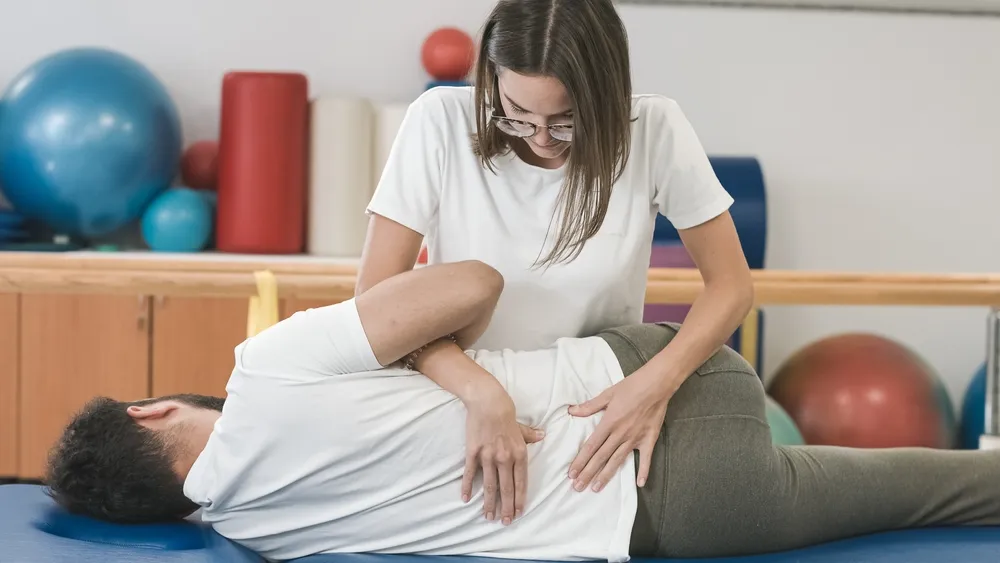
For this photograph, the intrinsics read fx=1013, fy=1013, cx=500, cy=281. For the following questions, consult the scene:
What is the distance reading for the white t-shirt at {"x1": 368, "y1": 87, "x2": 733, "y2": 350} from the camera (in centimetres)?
173

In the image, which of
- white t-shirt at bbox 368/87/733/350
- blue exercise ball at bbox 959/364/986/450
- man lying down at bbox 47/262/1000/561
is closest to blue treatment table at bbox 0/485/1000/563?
man lying down at bbox 47/262/1000/561

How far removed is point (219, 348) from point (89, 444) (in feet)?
5.48

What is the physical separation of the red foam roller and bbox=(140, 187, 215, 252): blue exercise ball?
79 mm

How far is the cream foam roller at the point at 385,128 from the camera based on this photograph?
3719mm

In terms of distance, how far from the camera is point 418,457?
1478 mm

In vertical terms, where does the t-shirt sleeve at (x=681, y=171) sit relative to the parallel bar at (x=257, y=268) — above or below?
above

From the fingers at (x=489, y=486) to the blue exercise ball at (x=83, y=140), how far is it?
2.40m

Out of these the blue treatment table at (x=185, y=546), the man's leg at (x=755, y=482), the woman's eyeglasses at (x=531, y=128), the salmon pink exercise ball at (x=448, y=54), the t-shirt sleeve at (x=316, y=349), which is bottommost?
the blue treatment table at (x=185, y=546)

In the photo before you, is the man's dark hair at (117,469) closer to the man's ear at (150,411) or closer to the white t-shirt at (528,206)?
the man's ear at (150,411)

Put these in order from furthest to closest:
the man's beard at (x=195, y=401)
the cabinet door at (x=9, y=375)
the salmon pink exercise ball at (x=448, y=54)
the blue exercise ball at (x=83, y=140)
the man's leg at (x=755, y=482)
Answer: the salmon pink exercise ball at (x=448, y=54) < the blue exercise ball at (x=83, y=140) < the cabinet door at (x=9, y=375) < the man's beard at (x=195, y=401) < the man's leg at (x=755, y=482)

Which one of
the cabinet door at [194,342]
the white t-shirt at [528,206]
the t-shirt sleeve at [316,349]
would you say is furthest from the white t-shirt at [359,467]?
the cabinet door at [194,342]

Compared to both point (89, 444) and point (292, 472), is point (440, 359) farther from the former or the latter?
point (89, 444)

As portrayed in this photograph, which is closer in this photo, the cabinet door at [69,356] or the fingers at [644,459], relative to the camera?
the fingers at [644,459]

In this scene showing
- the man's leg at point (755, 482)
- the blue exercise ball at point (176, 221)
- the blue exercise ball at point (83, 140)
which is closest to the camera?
the man's leg at point (755, 482)
